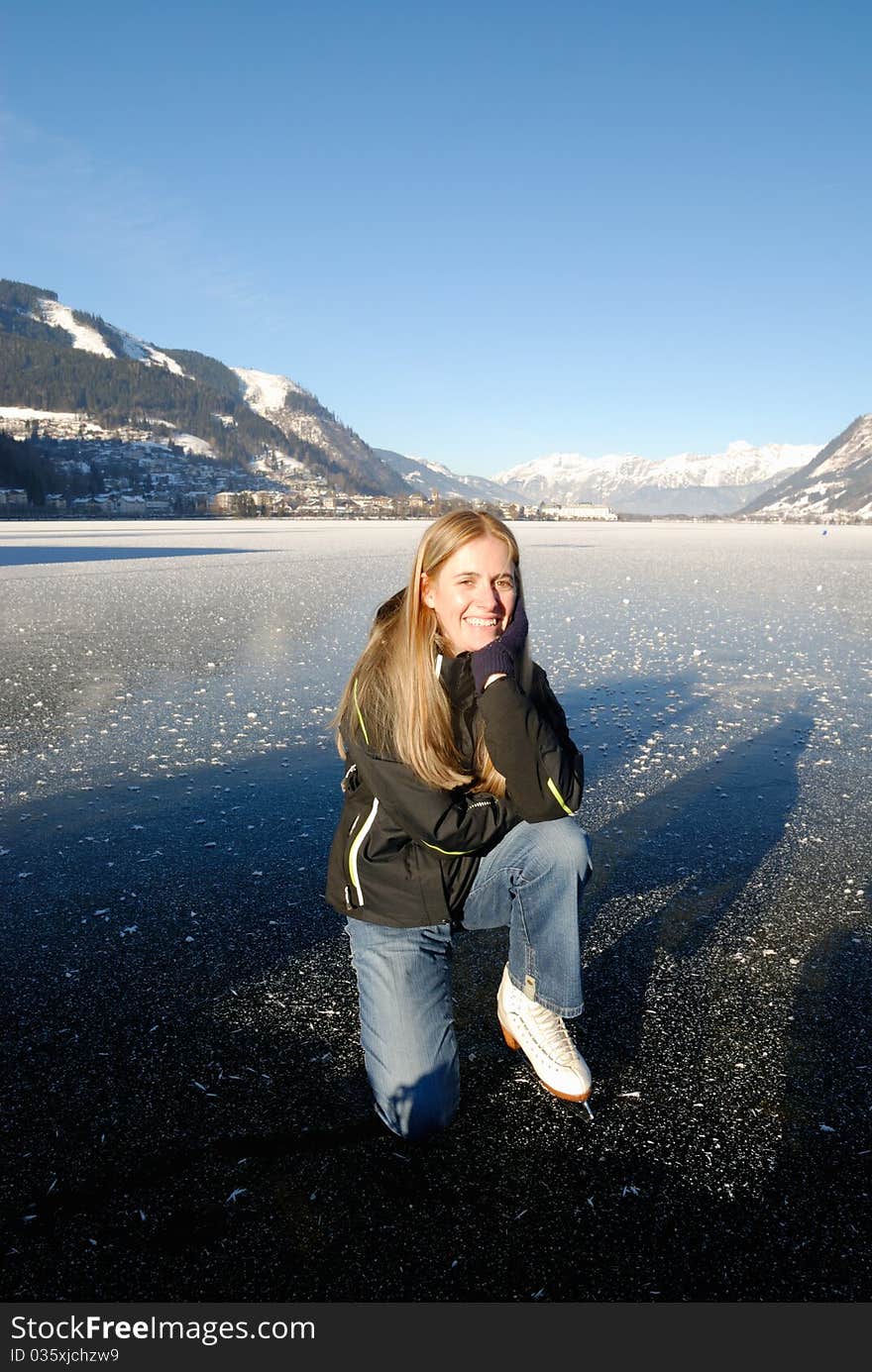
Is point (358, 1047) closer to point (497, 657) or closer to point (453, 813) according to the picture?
point (453, 813)

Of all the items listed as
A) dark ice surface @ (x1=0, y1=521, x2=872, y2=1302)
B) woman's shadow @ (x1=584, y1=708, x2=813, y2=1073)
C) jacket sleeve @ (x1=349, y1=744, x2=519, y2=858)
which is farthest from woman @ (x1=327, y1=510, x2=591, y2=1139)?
woman's shadow @ (x1=584, y1=708, x2=813, y2=1073)

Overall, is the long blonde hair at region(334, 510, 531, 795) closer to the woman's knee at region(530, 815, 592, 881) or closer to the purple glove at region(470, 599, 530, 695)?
the purple glove at region(470, 599, 530, 695)

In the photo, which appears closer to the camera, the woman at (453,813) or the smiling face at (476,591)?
the woman at (453,813)

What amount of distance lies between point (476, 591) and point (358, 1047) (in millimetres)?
1931

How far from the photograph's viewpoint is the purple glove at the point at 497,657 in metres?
2.80

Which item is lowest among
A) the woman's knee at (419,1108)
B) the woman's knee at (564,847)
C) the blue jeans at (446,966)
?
the woman's knee at (419,1108)

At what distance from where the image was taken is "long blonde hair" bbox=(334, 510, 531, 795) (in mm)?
2816

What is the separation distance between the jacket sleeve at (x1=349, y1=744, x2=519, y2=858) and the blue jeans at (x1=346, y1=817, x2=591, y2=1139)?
0.26 meters

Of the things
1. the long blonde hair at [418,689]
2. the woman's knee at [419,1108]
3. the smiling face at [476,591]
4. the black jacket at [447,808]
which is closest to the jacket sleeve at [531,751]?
the black jacket at [447,808]

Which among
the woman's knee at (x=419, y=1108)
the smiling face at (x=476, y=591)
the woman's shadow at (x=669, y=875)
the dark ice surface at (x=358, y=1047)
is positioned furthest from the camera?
the woman's shadow at (x=669, y=875)

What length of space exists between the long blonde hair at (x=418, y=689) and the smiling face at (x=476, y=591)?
0.04m

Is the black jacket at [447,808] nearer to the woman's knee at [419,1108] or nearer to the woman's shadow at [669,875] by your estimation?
the woman's knee at [419,1108]

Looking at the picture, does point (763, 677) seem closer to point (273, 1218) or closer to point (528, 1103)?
point (528, 1103)
